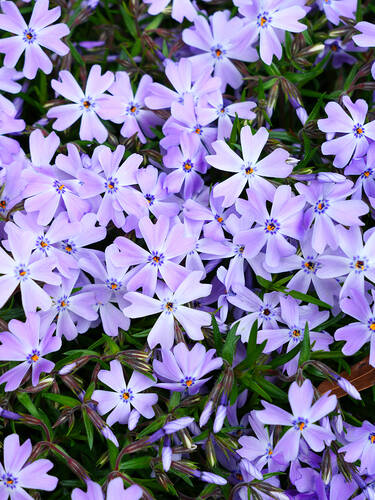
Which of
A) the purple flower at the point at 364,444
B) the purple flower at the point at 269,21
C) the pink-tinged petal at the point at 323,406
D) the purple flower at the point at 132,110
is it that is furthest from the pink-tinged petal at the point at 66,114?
the purple flower at the point at 364,444

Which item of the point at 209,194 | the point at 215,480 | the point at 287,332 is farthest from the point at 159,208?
the point at 215,480

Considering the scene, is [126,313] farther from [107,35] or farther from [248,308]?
[107,35]

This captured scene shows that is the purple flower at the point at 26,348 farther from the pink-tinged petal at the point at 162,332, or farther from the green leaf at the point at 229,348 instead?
the green leaf at the point at 229,348

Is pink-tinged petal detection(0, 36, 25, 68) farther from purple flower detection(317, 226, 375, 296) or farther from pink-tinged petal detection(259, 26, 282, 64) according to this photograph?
purple flower detection(317, 226, 375, 296)

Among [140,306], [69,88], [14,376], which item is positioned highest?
[69,88]

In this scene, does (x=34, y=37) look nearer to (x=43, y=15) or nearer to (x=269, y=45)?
(x=43, y=15)

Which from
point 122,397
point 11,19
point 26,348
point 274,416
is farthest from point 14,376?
point 11,19
